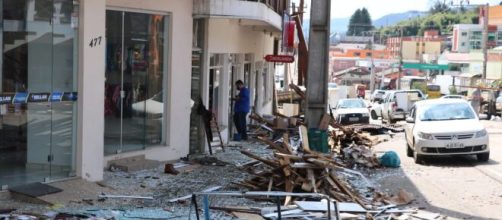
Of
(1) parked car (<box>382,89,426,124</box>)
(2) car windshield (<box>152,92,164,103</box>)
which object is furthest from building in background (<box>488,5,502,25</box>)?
(2) car windshield (<box>152,92,164,103</box>)

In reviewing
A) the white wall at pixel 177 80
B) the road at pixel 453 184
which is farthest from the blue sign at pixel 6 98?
the road at pixel 453 184

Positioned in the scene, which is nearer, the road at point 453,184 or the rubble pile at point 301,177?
the rubble pile at point 301,177

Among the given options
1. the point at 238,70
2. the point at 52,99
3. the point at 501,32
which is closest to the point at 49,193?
the point at 52,99

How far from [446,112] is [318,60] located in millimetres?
4867

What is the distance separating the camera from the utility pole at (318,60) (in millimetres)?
16047

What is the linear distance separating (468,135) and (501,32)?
4005 inches

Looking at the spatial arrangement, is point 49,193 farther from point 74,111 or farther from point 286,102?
point 286,102

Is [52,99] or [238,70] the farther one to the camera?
[238,70]

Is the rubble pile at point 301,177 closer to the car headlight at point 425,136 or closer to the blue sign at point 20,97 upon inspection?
the blue sign at point 20,97

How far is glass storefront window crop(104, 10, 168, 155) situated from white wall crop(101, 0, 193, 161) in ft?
0.51

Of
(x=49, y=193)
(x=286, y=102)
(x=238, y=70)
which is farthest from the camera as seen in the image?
(x=286, y=102)

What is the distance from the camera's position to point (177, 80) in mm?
15828

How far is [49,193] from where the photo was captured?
10586 mm

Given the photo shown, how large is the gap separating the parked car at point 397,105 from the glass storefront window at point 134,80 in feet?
82.0
